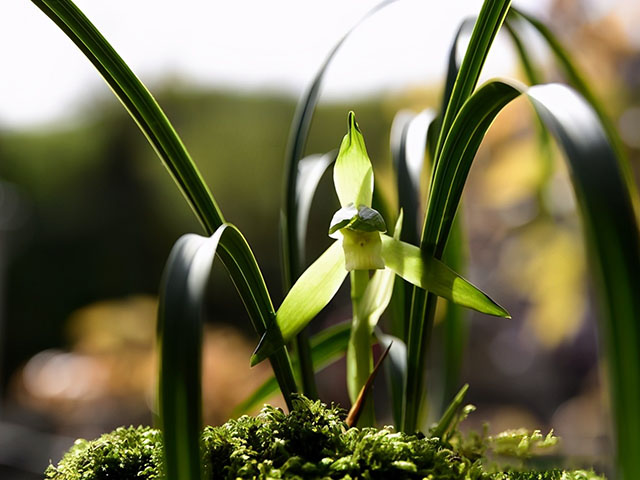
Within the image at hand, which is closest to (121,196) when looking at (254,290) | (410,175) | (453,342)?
(453,342)

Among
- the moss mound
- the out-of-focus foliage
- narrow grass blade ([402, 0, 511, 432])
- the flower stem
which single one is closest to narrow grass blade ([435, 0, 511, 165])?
narrow grass blade ([402, 0, 511, 432])

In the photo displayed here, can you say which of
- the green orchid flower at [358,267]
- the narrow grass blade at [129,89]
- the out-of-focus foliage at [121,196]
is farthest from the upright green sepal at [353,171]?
the out-of-focus foliage at [121,196]

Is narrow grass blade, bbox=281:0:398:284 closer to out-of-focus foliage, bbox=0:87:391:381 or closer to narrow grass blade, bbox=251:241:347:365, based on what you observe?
narrow grass blade, bbox=251:241:347:365

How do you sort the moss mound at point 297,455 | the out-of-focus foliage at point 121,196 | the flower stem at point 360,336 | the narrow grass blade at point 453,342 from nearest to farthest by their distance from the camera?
the moss mound at point 297,455 → the flower stem at point 360,336 → the narrow grass blade at point 453,342 → the out-of-focus foliage at point 121,196

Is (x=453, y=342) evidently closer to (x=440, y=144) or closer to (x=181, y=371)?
(x=440, y=144)

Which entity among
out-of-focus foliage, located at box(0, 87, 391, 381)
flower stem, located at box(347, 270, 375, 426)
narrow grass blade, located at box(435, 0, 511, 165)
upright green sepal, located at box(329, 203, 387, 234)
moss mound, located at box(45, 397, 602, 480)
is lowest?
moss mound, located at box(45, 397, 602, 480)

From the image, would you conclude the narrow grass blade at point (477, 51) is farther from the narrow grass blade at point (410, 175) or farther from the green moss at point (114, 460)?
the green moss at point (114, 460)
